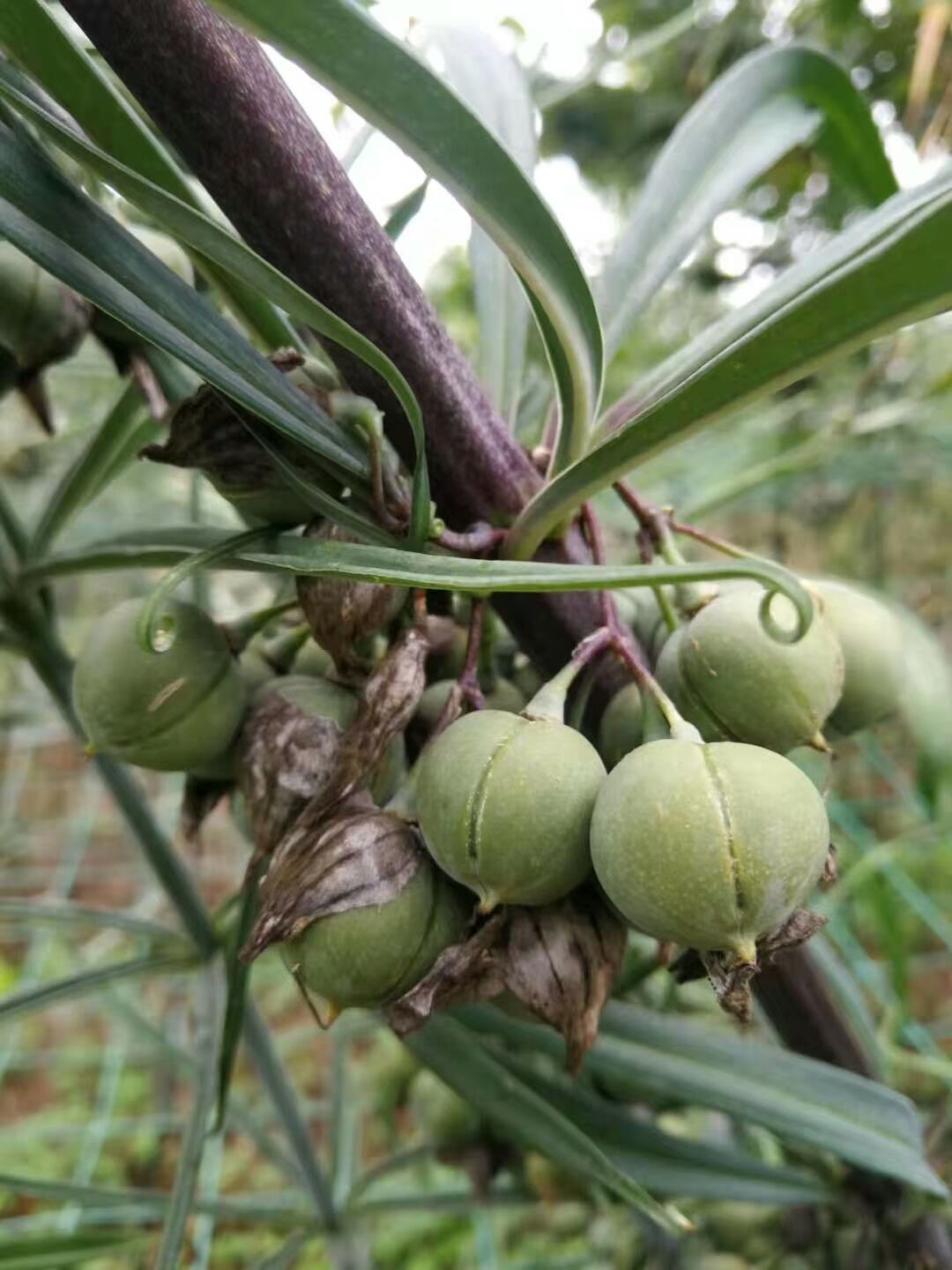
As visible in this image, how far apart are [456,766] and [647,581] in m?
0.12

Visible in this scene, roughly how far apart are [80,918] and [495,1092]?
39cm

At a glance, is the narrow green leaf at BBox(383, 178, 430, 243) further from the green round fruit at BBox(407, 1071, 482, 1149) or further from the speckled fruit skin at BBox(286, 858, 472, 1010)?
the green round fruit at BBox(407, 1071, 482, 1149)

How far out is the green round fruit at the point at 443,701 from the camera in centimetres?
50

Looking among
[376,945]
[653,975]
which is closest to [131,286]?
[376,945]

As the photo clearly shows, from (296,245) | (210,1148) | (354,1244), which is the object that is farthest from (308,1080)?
(296,245)

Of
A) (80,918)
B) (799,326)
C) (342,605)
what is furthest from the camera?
(80,918)

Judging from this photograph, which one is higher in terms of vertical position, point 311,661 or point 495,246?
point 495,246

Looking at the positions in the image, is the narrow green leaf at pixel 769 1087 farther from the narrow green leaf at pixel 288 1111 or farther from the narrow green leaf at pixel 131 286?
the narrow green leaf at pixel 131 286

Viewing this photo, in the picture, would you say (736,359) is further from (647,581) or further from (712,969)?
(712,969)

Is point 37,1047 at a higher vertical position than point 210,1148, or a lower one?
lower

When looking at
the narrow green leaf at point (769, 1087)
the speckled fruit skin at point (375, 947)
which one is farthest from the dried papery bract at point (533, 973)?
the narrow green leaf at point (769, 1087)

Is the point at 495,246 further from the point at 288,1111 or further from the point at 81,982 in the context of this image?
the point at 288,1111

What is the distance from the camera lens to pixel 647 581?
33cm

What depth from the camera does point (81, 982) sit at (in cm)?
66
